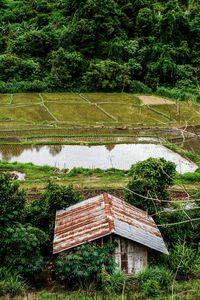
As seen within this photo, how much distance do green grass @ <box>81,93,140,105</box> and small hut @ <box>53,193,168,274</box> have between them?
627 inches

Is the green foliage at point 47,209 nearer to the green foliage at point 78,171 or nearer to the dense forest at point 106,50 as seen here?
the green foliage at point 78,171

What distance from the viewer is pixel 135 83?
25.4 m

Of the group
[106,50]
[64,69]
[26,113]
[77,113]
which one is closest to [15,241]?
[26,113]

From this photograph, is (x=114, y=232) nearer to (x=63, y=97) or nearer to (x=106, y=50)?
(x=63, y=97)

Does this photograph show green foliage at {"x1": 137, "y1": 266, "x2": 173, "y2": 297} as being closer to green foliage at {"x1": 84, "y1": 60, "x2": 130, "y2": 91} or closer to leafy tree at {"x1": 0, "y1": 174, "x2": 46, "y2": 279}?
leafy tree at {"x1": 0, "y1": 174, "x2": 46, "y2": 279}

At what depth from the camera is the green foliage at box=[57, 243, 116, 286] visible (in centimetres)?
533

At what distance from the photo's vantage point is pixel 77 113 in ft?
61.4

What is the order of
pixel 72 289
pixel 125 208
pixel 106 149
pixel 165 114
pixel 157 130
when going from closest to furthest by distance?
1. pixel 72 289
2. pixel 125 208
3. pixel 106 149
4. pixel 157 130
5. pixel 165 114

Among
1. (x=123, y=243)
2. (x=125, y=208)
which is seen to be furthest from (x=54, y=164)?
(x=123, y=243)

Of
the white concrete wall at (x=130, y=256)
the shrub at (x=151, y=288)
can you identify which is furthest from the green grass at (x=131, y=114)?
the shrub at (x=151, y=288)

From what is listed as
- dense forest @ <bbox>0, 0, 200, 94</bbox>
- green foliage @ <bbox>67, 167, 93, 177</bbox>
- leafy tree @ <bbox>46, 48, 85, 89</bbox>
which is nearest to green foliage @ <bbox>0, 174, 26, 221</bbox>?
green foliage @ <bbox>67, 167, 93, 177</bbox>

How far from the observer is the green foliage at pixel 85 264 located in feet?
17.5

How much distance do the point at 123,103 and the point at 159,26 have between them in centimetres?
1037

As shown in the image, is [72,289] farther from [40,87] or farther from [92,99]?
[40,87]
